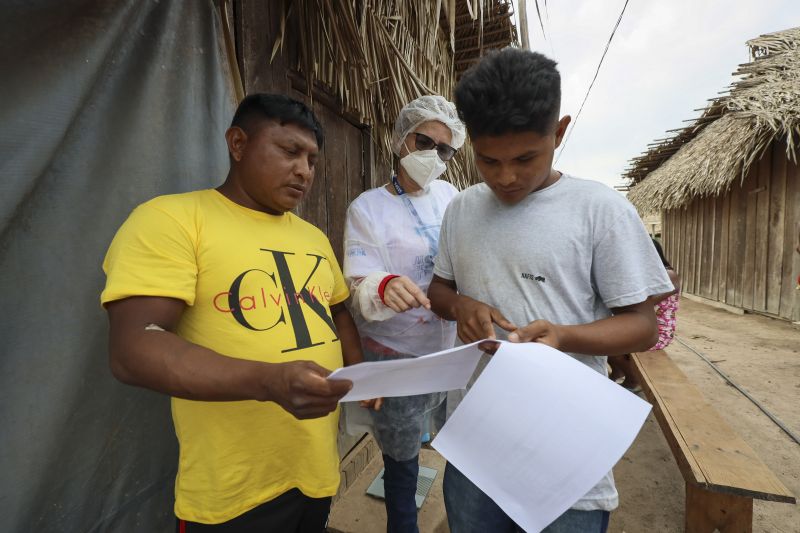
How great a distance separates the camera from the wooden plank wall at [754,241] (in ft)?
20.0

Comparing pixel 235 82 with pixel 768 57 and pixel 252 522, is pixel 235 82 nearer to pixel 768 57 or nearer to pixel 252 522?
pixel 252 522

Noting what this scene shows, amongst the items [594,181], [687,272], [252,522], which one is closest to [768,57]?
[687,272]

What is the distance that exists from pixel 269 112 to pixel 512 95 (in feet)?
2.17

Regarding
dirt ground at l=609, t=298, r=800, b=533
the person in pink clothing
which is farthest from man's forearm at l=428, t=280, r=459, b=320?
the person in pink clothing

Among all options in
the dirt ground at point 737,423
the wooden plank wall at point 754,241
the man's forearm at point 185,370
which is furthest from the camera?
the wooden plank wall at point 754,241

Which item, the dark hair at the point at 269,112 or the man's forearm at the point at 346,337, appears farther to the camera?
the man's forearm at the point at 346,337

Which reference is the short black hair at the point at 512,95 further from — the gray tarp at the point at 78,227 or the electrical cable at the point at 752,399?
the electrical cable at the point at 752,399

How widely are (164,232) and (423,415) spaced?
3.94 ft

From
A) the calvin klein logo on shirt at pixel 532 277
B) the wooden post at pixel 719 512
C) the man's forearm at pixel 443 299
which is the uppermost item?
the calvin klein logo on shirt at pixel 532 277

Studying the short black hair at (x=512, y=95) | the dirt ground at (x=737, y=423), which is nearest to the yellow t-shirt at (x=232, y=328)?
the short black hair at (x=512, y=95)

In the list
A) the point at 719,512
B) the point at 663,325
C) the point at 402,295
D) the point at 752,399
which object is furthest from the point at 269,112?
the point at 752,399

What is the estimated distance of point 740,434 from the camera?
296 cm

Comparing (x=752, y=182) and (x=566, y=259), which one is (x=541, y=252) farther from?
(x=752, y=182)

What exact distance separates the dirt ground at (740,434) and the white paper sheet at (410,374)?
4.84 ft
